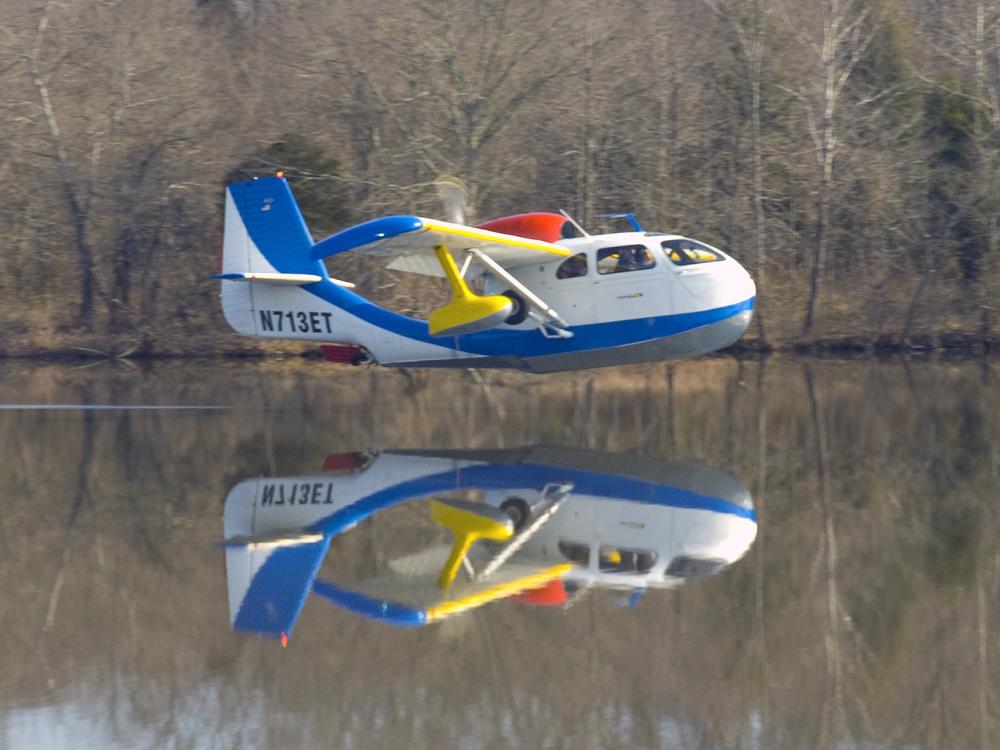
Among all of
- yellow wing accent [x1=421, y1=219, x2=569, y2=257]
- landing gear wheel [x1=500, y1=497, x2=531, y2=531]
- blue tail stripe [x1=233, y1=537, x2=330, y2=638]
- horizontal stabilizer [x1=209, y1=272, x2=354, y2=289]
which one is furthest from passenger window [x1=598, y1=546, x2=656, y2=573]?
horizontal stabilizer [x1=209, y1=272, x2=354, y2=289]

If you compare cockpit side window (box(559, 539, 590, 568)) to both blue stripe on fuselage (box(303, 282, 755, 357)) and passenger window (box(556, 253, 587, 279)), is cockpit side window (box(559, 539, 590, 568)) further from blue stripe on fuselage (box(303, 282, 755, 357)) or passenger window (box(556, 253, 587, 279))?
passenger window (box(556, 253, 587, 279))

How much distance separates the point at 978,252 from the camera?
1059 inches

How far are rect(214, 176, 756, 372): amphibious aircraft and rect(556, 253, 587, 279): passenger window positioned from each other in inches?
0.8

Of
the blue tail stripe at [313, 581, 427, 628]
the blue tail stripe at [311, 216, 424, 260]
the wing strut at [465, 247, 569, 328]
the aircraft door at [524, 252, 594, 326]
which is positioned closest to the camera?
the blue tail stripe at [313, 581, 427, 628]

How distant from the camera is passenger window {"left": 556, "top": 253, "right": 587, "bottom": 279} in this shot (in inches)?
662

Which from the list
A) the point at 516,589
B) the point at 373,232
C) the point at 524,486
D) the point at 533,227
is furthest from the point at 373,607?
the point at 533,227

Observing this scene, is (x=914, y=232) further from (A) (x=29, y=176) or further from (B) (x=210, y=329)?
(A) (x=29, y=176)

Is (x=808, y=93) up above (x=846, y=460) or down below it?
above

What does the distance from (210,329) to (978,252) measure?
1681 cm

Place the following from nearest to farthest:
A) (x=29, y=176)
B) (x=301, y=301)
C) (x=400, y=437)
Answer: (x=400, y=437)
(x=301, y=301)
(x=29, y=176)

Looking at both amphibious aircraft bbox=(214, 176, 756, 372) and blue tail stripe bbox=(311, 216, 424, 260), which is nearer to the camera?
blue tail stripe bbox=(311, 216, 424, 260)

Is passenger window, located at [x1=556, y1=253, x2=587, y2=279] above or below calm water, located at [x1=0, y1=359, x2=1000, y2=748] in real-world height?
above

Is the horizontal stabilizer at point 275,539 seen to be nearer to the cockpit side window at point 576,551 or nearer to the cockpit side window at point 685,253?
the cockpit side window at point 576,551

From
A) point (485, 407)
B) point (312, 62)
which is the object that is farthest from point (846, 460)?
point (312, 62)
